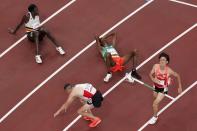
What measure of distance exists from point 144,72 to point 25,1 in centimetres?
491

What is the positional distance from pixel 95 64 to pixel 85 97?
7.75ft

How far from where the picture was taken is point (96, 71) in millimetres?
12352

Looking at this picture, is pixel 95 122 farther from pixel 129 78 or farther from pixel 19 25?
pixel 19 25

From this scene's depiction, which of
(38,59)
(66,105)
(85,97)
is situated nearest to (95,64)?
(38,59)

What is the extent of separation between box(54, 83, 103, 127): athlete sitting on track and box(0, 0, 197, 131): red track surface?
0.58m

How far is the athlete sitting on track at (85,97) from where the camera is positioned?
10.3 metres

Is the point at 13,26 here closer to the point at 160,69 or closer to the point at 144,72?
the point at 144,72

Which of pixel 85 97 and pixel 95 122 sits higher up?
pixel 85 97

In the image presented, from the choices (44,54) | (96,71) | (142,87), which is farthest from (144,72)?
(44,54)

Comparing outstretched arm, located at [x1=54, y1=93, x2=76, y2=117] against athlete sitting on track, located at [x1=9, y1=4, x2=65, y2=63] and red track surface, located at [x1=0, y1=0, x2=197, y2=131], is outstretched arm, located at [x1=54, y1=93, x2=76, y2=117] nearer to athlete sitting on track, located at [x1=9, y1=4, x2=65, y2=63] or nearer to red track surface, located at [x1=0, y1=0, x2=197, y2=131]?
red track surface, located at [x1=0, y1=0, x2=197, y2=131]

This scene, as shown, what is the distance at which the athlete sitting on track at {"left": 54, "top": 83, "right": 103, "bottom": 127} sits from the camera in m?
10.3

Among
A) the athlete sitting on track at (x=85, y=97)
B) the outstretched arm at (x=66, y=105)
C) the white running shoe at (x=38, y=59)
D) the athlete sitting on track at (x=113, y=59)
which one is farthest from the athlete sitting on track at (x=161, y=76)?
the white running shoe at (x=38, y=59)

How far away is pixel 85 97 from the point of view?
10344 mm

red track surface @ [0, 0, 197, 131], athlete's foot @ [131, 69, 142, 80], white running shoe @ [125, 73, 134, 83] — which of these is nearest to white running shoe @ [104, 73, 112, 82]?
red track surface @ [0, 0, 197, 131]
